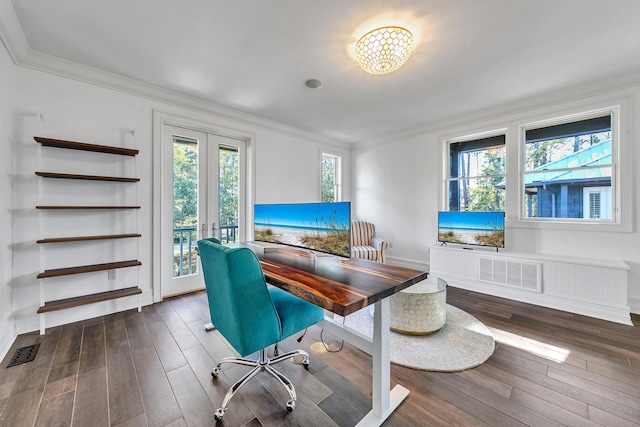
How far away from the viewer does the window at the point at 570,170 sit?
2.93 metres

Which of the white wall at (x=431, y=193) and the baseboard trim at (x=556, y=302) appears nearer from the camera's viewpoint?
the baseboard trim at (x=556, y=302)

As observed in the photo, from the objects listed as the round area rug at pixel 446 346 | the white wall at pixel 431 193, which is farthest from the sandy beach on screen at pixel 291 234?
the white wall at pixel 431 193

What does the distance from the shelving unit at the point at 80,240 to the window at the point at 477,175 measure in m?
4.44

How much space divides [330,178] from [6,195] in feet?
14.1

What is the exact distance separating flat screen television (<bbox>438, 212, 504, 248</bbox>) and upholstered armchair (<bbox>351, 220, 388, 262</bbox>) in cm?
96

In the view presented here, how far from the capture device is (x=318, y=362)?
1.86m

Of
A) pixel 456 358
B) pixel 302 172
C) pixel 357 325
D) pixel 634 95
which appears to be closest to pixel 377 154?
pixel 302 172

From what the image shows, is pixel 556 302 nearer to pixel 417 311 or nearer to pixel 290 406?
pixel 417 311

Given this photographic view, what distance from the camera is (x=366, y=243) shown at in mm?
4680

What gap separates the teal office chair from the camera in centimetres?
124

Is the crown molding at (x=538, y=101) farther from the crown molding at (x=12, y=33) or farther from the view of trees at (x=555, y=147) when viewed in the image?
the crown molding at (x=12, y=33)

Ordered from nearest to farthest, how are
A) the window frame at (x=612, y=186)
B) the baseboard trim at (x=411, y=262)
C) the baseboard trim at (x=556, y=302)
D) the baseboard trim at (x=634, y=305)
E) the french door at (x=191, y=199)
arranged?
the baseboard trim at (x=556, y=302) < the baseboard trim at (x=634, y=305) < the window frame at (x=612, y=186) < the french door at (x=191, y=199) < the baseboard trim at (x=411, y=262)

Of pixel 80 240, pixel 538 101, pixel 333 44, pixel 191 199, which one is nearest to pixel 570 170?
pixel 538 101

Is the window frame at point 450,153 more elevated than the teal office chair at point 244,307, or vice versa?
the window frame at point 450,153
